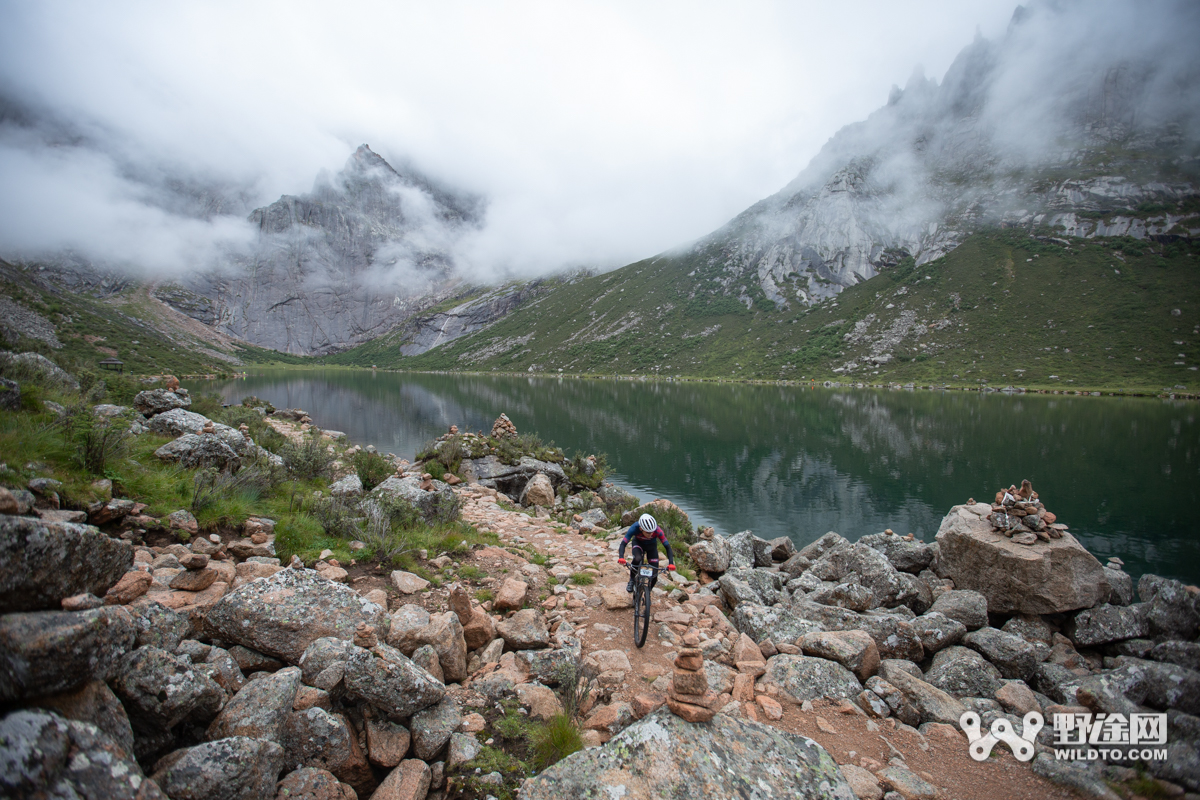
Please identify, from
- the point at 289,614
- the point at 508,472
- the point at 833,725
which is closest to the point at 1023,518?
the point at 833,725

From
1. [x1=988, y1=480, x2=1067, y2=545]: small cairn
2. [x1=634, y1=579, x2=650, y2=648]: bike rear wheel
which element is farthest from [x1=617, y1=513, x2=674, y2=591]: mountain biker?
[x1=988, y1=480, x2=1067, y2=545]: small cairn

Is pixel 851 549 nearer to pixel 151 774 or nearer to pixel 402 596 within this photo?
pixel 402 596

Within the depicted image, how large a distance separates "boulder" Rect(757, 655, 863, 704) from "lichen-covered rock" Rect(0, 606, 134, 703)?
6.72m

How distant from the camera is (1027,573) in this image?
30.5ft

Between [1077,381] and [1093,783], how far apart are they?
112 meters

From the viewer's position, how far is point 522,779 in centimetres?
430

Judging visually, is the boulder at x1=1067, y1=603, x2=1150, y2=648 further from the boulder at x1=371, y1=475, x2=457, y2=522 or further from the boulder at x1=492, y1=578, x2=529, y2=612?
the boulder at x1=371, y1=475, x2=457, y2=522

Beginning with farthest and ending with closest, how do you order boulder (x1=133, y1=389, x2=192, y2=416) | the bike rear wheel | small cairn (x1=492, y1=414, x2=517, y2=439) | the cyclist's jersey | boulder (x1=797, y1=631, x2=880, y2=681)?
small cairn (x1=492, y1=414, x2=517, y2=439) < boulder (x1=133, y1=389, x2=192, y2=416) < the cyclist's jersey < the bike rear wheel < boulder (x1=797, y1=631, x2=880, y2=681)

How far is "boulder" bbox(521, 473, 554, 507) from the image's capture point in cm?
1678

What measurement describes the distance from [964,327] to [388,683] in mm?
137234

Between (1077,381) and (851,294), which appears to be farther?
(851,294)

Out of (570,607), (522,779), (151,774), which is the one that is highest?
(151,774)

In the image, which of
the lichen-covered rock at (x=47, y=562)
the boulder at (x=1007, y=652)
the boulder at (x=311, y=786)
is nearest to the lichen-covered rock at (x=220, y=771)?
the boulder at (x=311, y=786)

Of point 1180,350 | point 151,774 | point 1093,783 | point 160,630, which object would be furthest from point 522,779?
point 1180,350
